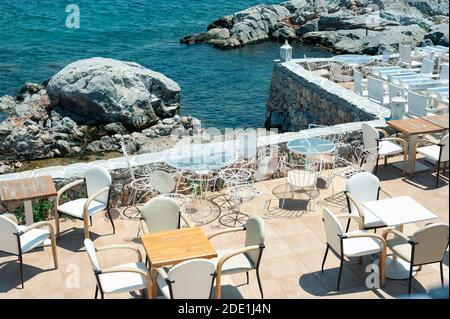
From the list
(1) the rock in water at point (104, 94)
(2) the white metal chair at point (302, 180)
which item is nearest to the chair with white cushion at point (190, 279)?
(2) the white metal chair at point (302, 180)

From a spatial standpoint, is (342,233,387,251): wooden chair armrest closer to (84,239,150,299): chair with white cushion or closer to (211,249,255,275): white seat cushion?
(211,249,255,275): white seat cushion

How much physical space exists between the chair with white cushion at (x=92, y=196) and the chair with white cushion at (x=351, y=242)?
311 cm

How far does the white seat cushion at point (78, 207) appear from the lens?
816 centimetres

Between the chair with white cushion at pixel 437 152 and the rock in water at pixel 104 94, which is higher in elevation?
the chair with white cushion at pixel 437 152

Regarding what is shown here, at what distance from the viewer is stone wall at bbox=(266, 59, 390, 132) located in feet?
43.0

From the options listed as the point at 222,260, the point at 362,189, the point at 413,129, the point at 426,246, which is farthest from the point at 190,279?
the point at 413,129

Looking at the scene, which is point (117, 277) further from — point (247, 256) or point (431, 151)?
point (431, 151)

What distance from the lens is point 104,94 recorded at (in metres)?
20.5

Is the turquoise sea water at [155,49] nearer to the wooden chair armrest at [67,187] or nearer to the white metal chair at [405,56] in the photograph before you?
the white metal chair at [405,56]

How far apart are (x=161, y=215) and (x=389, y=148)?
4.61 meters

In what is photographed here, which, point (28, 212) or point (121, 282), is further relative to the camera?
point (28, 212)

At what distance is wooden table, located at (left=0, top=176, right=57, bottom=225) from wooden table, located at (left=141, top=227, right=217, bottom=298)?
1.84 m

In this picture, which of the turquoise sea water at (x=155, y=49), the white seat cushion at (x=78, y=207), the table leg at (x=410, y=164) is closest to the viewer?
the white seat cushion at (x=78, y=207)

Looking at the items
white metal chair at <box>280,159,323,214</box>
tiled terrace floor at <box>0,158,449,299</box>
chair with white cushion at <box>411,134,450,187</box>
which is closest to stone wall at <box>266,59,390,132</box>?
chair with white cushion at <box>411,134,450,187</box>
